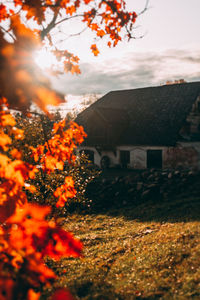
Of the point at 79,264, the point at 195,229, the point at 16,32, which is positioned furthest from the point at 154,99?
the point at 16,32

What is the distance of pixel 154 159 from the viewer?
80.5 ft

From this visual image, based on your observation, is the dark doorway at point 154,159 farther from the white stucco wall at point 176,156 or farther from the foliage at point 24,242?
the foliage at point 24,242

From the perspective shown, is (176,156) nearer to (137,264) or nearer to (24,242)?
(137,264)

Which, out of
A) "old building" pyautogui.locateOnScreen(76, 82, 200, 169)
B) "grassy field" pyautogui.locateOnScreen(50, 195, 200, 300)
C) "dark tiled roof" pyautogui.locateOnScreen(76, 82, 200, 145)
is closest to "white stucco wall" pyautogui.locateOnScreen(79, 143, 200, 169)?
"old building" pyautogui.locateOnScreen(76, 82, 200, 169)

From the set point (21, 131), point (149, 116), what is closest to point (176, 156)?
point (149, 116)

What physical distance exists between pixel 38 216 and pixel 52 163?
310 cm

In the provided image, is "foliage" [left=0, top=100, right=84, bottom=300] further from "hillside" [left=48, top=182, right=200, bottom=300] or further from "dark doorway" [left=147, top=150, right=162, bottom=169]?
"dark doorway" [left=147, top=150, right=162, bottom=169]

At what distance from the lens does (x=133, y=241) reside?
9.64 metres

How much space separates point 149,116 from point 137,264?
861 inches

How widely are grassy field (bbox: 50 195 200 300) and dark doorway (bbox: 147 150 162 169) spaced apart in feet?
37.0

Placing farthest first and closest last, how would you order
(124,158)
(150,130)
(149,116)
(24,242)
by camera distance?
(149,116) < (124,158) < (150,130) < (24,242)

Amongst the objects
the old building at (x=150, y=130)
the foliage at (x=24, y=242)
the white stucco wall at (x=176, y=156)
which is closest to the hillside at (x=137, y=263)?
the foliage at (x=24, y=242)

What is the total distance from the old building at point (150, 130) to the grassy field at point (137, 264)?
37.7 feet

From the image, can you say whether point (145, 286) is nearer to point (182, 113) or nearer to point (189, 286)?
point (189, 286)
